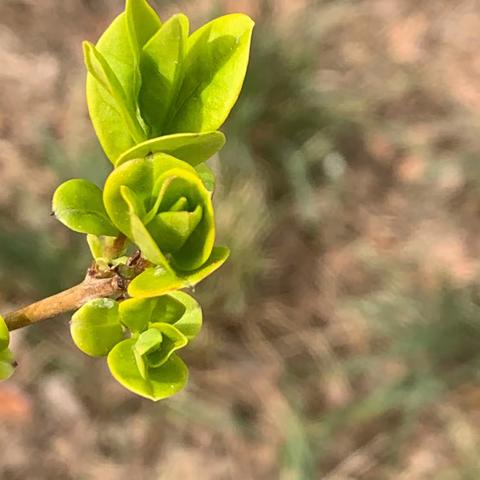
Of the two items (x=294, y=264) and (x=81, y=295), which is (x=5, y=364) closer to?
(x=81, y=295)

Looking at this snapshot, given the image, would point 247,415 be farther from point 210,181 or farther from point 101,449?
point 210,181

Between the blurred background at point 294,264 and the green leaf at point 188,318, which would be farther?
the blurred background at point 294,264

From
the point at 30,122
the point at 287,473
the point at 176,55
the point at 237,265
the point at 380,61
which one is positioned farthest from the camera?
the point at 380,61

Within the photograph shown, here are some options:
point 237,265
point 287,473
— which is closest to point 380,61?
point 237,265

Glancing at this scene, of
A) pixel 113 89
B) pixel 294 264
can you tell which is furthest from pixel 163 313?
pixel 294 264

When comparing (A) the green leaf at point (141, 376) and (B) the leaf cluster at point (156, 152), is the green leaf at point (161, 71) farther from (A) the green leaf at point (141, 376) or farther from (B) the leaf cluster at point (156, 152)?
(A) the green leaf at point (141, 376)

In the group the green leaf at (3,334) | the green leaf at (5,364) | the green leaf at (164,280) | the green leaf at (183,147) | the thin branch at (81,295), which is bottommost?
the green leaf at (5,364)

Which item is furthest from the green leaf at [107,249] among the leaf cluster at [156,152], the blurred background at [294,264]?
the blurred background at [294,264]
